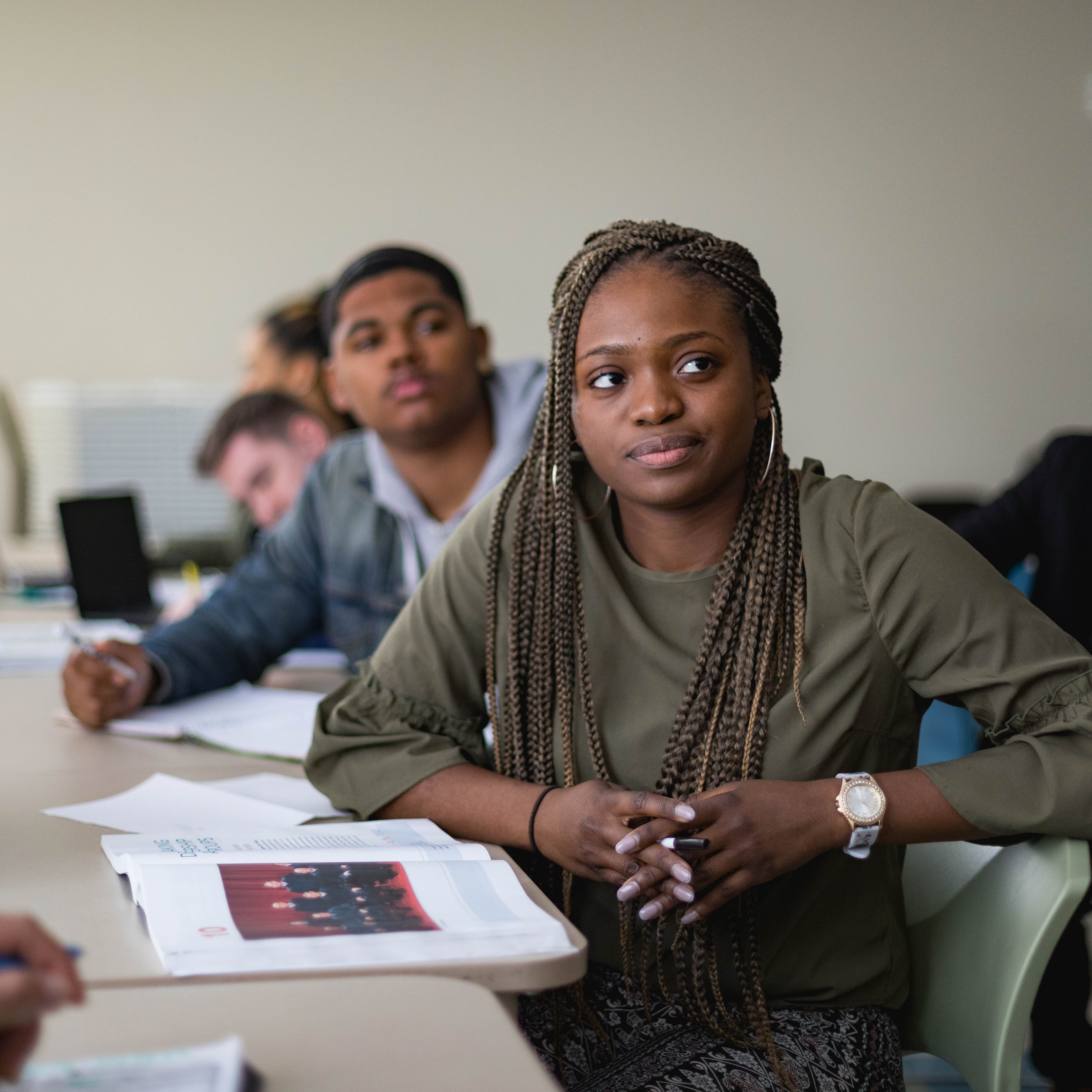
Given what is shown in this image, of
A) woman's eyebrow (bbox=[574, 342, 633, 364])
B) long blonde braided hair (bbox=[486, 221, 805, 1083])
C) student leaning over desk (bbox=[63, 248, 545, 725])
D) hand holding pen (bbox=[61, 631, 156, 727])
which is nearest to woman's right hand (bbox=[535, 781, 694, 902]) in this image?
long blonde braided hair (bbox=[486, 221, 805, 1083])

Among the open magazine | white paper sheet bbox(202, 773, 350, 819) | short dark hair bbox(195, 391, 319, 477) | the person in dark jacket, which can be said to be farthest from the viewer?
short dark hair bbox(195, 391, 319, 477)

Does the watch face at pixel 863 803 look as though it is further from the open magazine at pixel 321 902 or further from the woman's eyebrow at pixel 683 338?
the woman's eyebrow at pixel 683 338

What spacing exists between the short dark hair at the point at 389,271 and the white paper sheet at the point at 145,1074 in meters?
1.59

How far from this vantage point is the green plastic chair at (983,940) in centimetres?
103

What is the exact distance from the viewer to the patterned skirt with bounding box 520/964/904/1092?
1036mm

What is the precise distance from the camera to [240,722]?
1.70 m

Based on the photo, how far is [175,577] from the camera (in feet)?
11.7

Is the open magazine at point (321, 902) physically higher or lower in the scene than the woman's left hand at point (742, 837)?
higher

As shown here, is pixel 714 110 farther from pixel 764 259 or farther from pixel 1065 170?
pixel 764 259

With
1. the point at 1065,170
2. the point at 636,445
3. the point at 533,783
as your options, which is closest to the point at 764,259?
the point at 636,445

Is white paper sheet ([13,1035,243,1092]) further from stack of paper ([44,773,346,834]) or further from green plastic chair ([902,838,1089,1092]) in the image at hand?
green plastic chair ([902,838,1089,1092])

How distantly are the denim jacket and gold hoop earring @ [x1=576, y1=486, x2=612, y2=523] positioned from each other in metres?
0.72

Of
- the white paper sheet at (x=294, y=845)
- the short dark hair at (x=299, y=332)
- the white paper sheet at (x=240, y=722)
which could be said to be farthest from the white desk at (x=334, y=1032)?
the short dark hair at (x=299, y=332)

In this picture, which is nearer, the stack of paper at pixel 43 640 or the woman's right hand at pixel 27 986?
the woman's right hand at pixel 27 986
